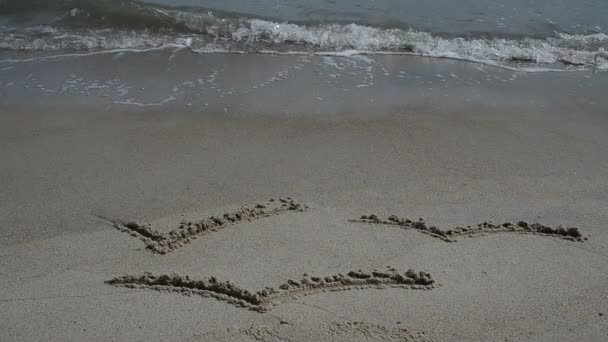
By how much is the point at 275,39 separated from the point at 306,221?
Result: 4.29 meters

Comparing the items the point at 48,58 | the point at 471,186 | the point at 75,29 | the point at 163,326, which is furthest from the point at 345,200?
the point at 75,29

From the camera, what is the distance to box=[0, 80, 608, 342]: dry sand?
3.12 meters

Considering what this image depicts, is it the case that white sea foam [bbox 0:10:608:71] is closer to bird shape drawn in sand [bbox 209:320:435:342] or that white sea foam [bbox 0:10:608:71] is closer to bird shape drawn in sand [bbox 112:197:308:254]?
bird shape drawn in sand [bbox 112:197:308:254]

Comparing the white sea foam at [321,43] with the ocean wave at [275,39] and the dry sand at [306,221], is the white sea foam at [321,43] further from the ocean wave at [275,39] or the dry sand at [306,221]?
the dry sand at [306,221]

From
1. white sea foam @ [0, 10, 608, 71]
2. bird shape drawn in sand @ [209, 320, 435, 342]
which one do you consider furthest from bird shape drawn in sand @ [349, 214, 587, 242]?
white sea foam @ [0, 10, 608, 71]

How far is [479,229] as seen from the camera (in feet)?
13.3

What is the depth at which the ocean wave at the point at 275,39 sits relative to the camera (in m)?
7.47

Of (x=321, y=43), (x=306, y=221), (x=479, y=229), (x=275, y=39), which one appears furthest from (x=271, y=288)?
(x=275, y=39)

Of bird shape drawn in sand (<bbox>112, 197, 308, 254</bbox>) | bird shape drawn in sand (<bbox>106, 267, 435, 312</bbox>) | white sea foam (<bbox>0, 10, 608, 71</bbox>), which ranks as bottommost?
bird shape drawn in sand (<bbox>106, 267, 435, 312</bbox>)

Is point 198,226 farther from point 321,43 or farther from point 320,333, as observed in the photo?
point 321,43

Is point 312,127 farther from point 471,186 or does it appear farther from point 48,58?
point 48,58

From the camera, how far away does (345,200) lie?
14.1 feet

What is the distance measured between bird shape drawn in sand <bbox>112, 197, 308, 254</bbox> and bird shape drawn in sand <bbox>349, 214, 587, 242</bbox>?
0.48m

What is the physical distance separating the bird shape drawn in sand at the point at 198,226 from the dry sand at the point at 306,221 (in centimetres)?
5
